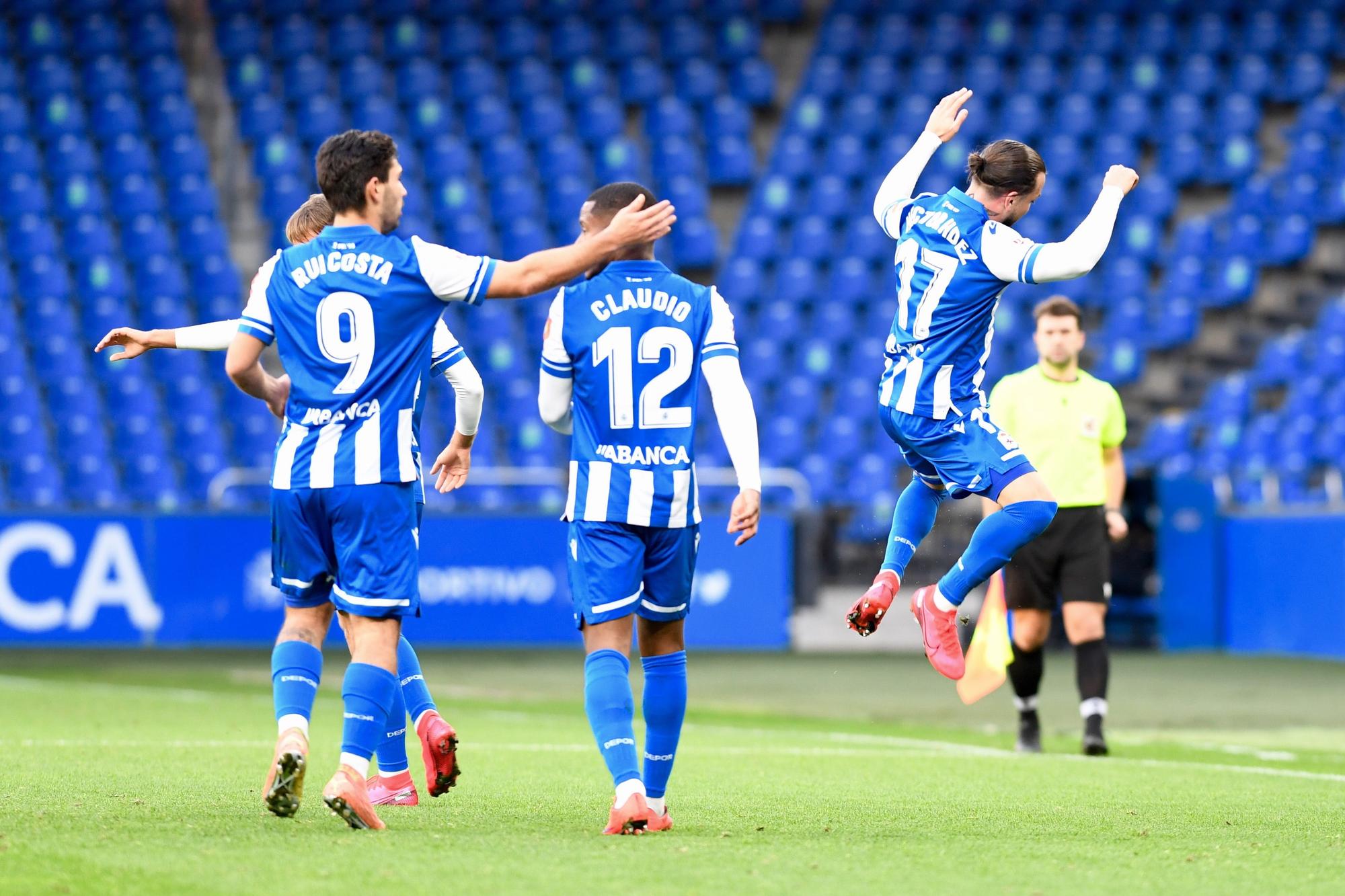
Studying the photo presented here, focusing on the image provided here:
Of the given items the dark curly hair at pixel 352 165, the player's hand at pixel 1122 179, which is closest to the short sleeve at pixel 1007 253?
the player's hand at pixel 1122 179

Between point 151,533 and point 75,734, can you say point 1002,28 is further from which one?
point 75,734

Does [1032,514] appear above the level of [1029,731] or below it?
above

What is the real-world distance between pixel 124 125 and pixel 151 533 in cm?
748

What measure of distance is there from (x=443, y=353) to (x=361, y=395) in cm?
81

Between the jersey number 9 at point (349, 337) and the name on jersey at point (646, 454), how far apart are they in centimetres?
70

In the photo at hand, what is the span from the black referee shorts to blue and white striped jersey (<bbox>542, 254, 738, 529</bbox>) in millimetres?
3594

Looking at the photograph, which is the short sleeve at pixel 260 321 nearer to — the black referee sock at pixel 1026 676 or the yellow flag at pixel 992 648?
the yellow flag at pixel 992 648

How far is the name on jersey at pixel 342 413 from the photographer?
4.64m

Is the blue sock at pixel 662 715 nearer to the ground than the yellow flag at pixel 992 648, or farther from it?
farther from it

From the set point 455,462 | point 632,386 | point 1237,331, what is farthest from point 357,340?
point 1237,331

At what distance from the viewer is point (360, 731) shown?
462 centimetres

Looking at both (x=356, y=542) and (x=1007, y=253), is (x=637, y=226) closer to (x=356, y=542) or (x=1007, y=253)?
(x=356, y=542)

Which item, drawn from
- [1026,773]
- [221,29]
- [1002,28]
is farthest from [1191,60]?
[1026,773]

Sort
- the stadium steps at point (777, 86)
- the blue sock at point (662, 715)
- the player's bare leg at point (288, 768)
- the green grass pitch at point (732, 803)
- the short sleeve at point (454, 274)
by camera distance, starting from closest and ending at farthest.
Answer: the green grass pitch at point (732, 803)
the player's bare leg at point (288, 768)
the short sleeve at point (454, 274)
the blue sock at point (662, 715)
the stadium steps at point (777, 86)
